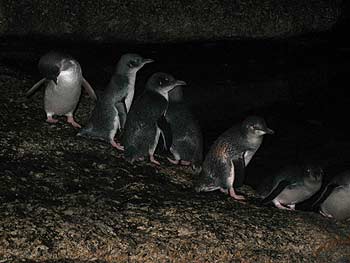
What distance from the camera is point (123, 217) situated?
12.2 feet

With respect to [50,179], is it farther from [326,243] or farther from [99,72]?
[99,72]

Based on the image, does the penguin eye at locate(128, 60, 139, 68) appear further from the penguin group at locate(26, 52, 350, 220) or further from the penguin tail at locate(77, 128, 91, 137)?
the penguin tail at locate(77, 128, 91, 137)

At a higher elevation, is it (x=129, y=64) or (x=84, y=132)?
(x=129, y=64)

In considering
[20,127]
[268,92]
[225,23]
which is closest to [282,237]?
[20,127]

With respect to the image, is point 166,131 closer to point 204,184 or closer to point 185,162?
point 185,162

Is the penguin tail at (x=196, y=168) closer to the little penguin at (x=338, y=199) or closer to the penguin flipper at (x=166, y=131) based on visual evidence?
the penguin flipper at (x=166, y=131)

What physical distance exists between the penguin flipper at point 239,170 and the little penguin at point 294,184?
0.19m

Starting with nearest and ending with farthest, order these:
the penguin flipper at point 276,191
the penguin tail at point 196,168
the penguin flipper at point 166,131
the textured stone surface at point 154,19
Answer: the penguin flipper at point 276,191 → the penguin flipper at point 166,131 → the penguin tail at point 196,168 → the textured stone surface at point 154,19

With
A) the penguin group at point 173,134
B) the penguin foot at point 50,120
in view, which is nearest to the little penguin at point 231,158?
the penguin group at point 173,134

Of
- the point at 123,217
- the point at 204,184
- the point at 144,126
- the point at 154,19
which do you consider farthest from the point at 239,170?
the point at 154,19

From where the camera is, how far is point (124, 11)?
8.80 metres

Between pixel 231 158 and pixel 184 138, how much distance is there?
20.4 inches

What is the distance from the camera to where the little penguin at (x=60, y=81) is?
4.73 meters

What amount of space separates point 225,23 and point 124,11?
4.21 feet
